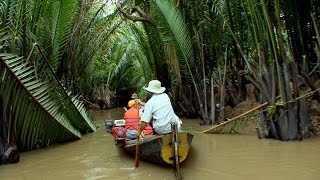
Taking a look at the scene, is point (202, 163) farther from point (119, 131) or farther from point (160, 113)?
point (119, 131)

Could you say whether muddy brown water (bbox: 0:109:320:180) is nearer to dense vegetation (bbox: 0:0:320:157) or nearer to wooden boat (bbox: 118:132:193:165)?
wooden boat (bbox: 118:132:193:165)

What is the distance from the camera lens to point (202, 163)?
725cm

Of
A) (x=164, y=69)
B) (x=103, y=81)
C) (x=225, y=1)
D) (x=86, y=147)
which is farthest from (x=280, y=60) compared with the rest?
(x=103, y=81)

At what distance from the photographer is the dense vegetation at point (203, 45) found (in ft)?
27.1

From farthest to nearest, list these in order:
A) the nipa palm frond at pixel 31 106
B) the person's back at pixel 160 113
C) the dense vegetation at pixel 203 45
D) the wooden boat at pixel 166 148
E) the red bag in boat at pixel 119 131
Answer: the red bag in boat at pixel 119 131, the dense vegetation at pixel 203 45, the nipa palm frond at pixel 31 106, the person's back at pixel 160 113, the wooden boat at pixel 166 148

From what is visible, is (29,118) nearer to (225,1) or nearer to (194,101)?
(225,1)

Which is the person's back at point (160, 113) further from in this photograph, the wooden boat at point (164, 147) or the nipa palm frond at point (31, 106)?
the nipa palm frond at point (31, 106)

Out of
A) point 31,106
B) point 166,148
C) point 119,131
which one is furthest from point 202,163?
point 31,106

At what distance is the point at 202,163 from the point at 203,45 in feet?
17.4

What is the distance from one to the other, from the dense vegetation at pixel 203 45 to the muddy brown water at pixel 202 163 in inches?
30.8

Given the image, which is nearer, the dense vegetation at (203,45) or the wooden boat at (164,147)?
the wooden boat at (164,147)

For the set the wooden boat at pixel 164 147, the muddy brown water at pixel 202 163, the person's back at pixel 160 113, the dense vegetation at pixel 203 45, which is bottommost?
the muddy brown water at pixel 202 163

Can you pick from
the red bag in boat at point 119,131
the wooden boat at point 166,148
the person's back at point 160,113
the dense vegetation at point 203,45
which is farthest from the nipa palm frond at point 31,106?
the wooden boat at point 166,148

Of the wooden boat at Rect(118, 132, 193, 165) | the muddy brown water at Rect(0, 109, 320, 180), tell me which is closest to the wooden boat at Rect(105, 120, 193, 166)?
the wooden boat at Rect(118, 132, 193, 165)
